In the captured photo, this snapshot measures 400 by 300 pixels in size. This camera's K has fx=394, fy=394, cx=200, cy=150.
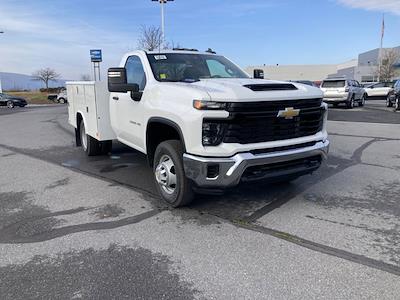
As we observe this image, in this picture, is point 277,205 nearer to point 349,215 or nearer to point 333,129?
point 349,215

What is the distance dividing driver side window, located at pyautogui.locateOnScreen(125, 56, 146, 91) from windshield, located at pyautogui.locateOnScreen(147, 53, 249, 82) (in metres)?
0.21

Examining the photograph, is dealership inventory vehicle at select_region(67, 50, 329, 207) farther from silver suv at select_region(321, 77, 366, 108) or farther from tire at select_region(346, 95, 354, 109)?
tire at select_region(346, 95, 354, 109)

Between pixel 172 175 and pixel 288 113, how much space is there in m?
1.60

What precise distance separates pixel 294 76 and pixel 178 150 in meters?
101

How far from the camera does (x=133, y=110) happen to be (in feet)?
19.0

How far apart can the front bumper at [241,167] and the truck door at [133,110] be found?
1.48 metres

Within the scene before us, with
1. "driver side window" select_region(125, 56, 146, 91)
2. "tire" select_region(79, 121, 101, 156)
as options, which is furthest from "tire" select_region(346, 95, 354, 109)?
"driver side window" select_region(125, 56, 146, 91)

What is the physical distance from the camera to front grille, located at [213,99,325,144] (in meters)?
4.23

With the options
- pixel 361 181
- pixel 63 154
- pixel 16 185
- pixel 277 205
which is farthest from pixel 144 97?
pixel 63 154

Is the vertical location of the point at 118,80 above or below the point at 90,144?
above

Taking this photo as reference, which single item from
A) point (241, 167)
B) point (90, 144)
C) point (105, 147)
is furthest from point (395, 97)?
point (241, 167)

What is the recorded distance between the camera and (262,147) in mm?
4375

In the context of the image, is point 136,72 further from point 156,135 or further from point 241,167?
point 241,167

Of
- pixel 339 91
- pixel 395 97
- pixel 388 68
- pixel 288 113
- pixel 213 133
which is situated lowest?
pixel 395 97
